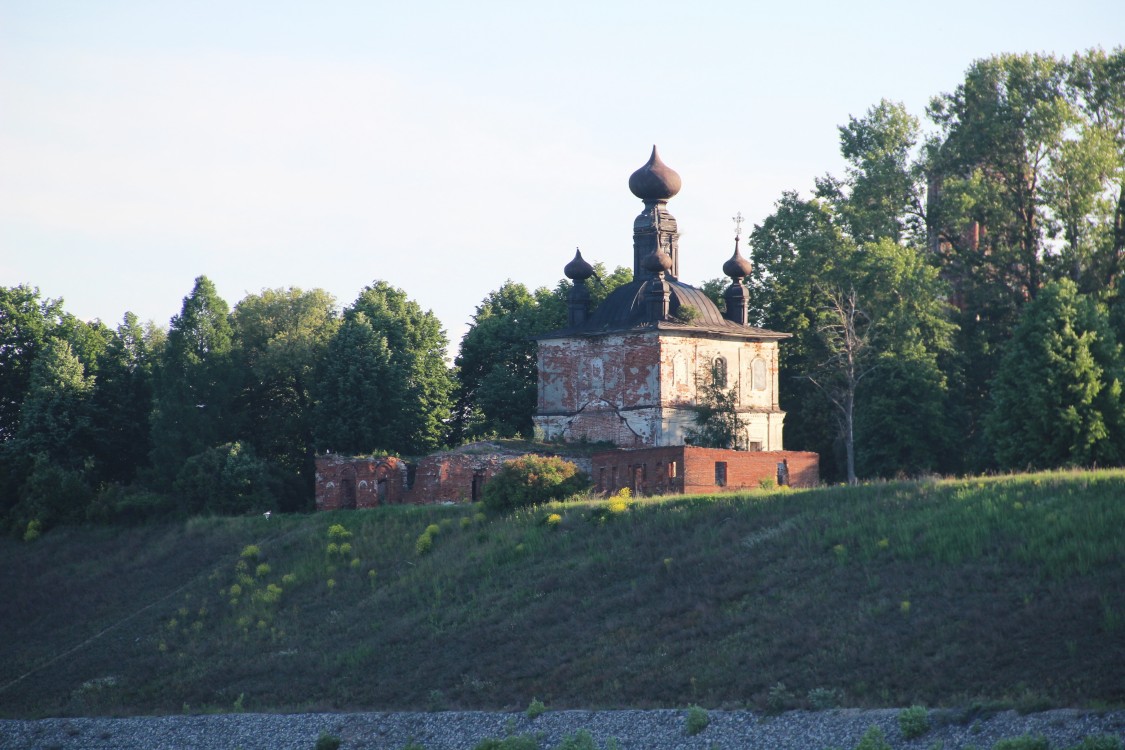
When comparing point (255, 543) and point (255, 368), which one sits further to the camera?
point (255, 368)

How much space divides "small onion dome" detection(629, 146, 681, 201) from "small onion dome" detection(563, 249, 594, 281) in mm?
3392

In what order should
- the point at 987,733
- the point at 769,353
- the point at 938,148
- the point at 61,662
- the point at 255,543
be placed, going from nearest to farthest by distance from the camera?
the point at 987,733
the point at 61,662
the point at 255,543
the point at 769,353
the point at 938,148

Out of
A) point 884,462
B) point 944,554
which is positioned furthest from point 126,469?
point 944,554

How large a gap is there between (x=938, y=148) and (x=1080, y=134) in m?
5.57

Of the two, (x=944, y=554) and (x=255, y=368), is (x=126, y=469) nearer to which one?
(x=255, y=368)

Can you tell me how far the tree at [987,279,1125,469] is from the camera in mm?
49531

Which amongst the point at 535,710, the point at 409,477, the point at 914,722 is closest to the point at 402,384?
the point at 409,477

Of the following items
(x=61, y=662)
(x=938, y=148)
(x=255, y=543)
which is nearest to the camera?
(x=61, y=662)

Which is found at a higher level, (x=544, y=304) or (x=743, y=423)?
(x=544, y=304)

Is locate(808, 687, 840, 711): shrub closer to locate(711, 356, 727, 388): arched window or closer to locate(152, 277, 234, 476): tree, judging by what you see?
locate(711, 356, 727, 388): arched window

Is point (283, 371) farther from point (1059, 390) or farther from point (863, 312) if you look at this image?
point (1059, 390)

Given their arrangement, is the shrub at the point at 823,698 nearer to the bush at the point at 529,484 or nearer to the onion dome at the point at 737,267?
the bush at the point at 529,484

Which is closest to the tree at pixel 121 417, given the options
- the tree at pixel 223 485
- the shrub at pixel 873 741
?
the tree at pixel 223 485

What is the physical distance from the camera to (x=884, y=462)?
56469mm
